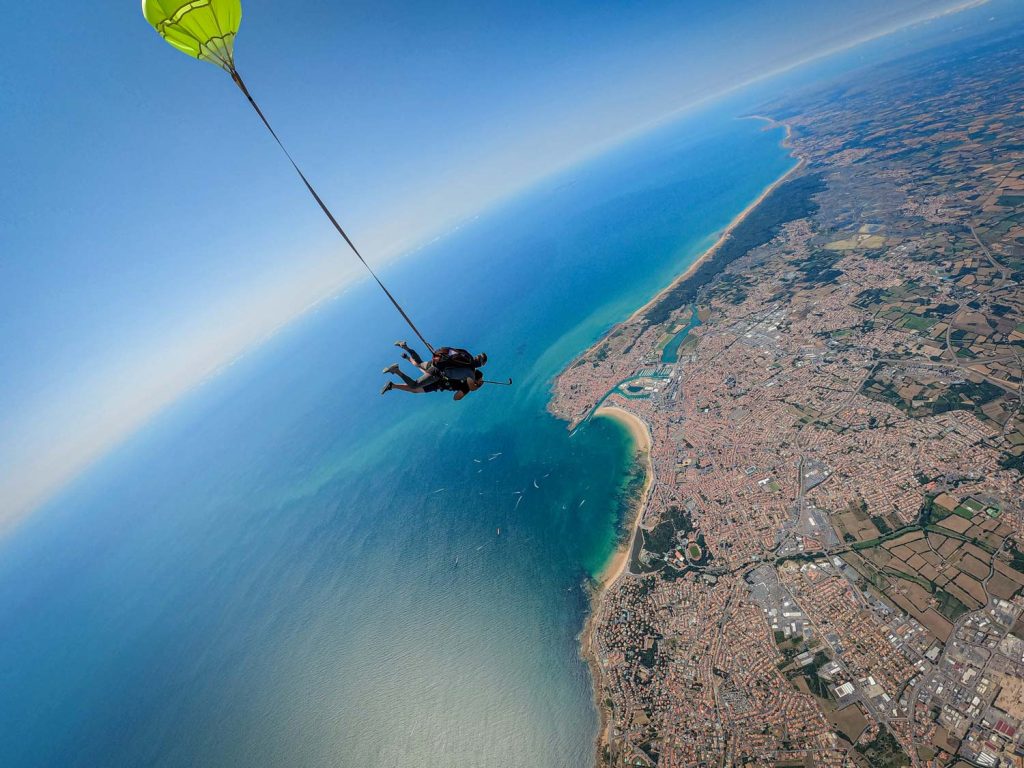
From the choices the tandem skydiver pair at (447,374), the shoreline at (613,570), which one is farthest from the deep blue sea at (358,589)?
the tandem skydiver pair at (447,374)

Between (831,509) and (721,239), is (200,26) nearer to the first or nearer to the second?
(831,509)

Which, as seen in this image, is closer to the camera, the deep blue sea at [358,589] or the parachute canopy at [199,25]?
the parachute canopy at [199,25]

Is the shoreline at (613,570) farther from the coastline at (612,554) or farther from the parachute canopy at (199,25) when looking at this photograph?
the parachute canopy at (199,25)

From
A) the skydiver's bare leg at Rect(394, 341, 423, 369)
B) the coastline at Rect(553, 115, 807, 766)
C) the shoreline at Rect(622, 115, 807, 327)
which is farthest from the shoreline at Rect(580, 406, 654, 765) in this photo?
the shoreline at Rect(622, 115, 807, 327)

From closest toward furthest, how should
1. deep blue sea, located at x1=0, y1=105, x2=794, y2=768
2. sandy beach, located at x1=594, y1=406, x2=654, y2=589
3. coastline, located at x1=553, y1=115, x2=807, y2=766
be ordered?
coastline, located at x1=553, y1=115, x2=807, y2=766 → deep blue sea, located at x1=0, y1=105, x2=794, y2=768 → sandy beach, located at x1=594, y1=406, x2=654, y2=589

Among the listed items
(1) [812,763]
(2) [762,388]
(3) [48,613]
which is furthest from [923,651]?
(3) [48,613]

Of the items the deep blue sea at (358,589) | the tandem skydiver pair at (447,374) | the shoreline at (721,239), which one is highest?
the tandem skydiver pair at (447,374)

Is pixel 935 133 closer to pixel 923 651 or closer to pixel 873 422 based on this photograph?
pixel 873 422

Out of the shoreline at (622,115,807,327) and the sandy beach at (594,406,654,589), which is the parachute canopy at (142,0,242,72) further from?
the shoreline at (622,115,807,327)

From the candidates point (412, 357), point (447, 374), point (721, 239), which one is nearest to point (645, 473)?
point (412, 357)
